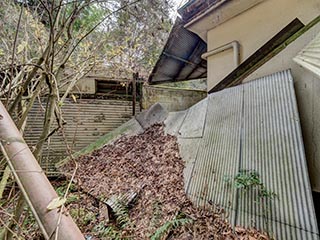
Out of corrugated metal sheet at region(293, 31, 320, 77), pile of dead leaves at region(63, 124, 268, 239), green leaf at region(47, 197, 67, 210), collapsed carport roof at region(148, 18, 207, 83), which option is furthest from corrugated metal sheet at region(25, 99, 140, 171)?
green leaf at region(47, 197, 67, 210)

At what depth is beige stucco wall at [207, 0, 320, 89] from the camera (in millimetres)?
3523

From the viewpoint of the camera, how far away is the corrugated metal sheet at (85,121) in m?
6.36

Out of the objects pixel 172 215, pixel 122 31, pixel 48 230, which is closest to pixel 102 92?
pixel 122 31

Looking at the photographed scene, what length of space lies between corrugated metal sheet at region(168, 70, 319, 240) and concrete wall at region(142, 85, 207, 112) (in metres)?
3.80

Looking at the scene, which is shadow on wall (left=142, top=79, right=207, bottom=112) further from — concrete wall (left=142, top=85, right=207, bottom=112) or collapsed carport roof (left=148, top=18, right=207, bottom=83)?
collapsed carport roof (left=148, top=18, right=207, bottom=83)

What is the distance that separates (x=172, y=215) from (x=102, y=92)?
5396mm

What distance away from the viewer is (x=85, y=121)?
6.89 metres

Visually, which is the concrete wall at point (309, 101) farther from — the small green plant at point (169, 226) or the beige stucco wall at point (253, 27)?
the small green plant at point (169, 226)

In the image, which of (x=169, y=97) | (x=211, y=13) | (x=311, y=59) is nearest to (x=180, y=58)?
(x=169, y=97)

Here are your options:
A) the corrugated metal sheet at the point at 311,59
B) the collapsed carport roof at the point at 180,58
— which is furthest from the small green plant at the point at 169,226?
the collapsed carport roof at the point at 180,58

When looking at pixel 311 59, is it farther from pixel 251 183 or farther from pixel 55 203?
pixel 55 203

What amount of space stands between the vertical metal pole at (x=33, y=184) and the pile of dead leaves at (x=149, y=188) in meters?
1.98

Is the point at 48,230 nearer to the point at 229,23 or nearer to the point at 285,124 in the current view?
the point at 285,124

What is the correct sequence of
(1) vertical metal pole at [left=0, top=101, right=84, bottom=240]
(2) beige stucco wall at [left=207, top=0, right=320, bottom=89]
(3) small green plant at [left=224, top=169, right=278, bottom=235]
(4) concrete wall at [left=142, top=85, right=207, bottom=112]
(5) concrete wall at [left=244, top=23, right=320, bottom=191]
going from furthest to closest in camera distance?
(4) concrete wall at [left=142, top=85, right=207, bottom=112]
(2) beige stucco wall at [left=207, top=0, right=320, bottom=89]
(5) concrete wall at [left=244, top=23, right=320, bottom=191]
(3) small green plant at [left=224, top=169, right=278, bottom=235]
(1) vertical metal pole at [left=0, top=101, right=84, bottom=240]
